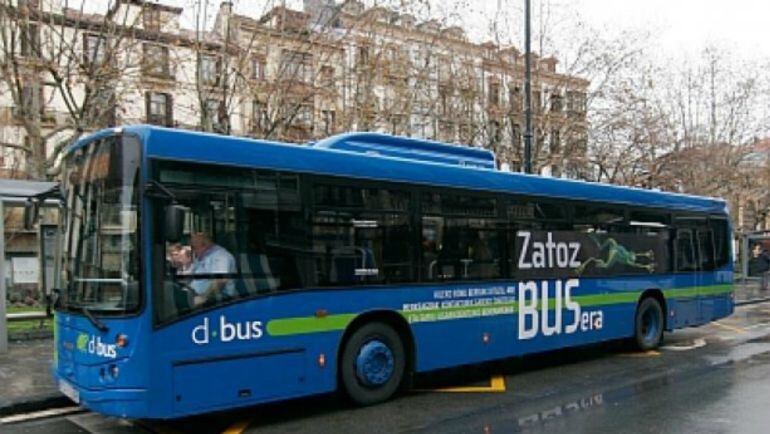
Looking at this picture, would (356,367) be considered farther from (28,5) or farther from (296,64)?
(28,5)

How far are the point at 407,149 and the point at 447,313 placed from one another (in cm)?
230

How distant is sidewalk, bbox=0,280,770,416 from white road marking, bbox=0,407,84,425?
0.30 ft

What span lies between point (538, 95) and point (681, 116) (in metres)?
12.9

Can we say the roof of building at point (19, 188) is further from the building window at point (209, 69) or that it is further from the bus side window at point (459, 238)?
the bus side window at point (459, 238)

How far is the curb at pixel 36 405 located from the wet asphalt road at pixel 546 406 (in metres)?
0.41

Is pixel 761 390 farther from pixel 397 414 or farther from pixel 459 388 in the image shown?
pixel 397 414

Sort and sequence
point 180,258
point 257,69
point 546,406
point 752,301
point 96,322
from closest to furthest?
1. point 96,322
2. point 180,258
3. point 546,406
4. point 257,69
5. point 752,301

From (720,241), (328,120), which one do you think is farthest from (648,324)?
(328,120)

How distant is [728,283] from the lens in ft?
47.4

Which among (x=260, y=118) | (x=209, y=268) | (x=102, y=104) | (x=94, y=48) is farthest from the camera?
(x=260, y=118)

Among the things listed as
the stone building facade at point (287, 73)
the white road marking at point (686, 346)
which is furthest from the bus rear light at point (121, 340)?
the stone building facade at point (287, 73)

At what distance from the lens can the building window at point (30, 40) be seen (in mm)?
15195

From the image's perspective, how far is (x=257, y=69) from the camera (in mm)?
17938

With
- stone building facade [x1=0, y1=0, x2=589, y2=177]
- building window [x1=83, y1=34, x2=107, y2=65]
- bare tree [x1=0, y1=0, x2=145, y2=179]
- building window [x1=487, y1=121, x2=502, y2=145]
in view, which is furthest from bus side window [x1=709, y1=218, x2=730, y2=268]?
building window [x1=83, y1=34, x2=107, y2=65]
